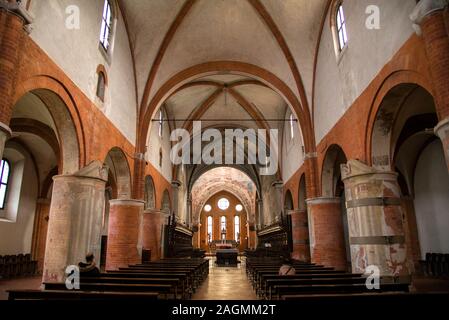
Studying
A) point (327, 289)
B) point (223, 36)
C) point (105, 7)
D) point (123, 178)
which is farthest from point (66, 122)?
point (223, 36)

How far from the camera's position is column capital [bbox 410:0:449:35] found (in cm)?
579

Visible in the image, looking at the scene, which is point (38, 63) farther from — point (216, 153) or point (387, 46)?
point (216, 153)

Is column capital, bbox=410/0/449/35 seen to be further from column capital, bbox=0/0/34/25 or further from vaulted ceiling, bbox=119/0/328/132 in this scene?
column capital, bbox=0/0/34/25

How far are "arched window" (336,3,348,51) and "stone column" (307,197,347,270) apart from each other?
6.39 meters

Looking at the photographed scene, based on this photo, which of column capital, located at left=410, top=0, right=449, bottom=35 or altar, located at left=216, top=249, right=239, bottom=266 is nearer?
column capital, located at left=410, top=0, right=449, bottom=35

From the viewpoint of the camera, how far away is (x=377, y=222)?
873 cm

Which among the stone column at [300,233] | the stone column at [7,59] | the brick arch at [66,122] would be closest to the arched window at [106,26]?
the brick arch at [66,122]

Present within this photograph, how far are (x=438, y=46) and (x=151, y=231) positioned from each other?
17.2m

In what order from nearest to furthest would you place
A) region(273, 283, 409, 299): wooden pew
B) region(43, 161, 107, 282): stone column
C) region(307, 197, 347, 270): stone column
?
region(273, 283, 409, 299): wooden pew
region(43, 161, 107, 282): stone column
region(307, 197, 347, 270): stone column

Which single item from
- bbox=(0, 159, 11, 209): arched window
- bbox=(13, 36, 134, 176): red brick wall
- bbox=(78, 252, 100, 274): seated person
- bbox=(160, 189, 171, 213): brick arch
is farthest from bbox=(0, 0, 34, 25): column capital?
bbox=(160, 189, 171, 213): brick arch

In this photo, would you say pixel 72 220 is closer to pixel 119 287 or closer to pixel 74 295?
pixel 119 287

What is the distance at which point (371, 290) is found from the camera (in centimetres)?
569

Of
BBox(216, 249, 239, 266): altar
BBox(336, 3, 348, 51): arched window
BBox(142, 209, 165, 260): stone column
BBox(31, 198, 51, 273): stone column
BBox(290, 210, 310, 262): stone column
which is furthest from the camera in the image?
BBox(216, 249, 239, 266): altar
